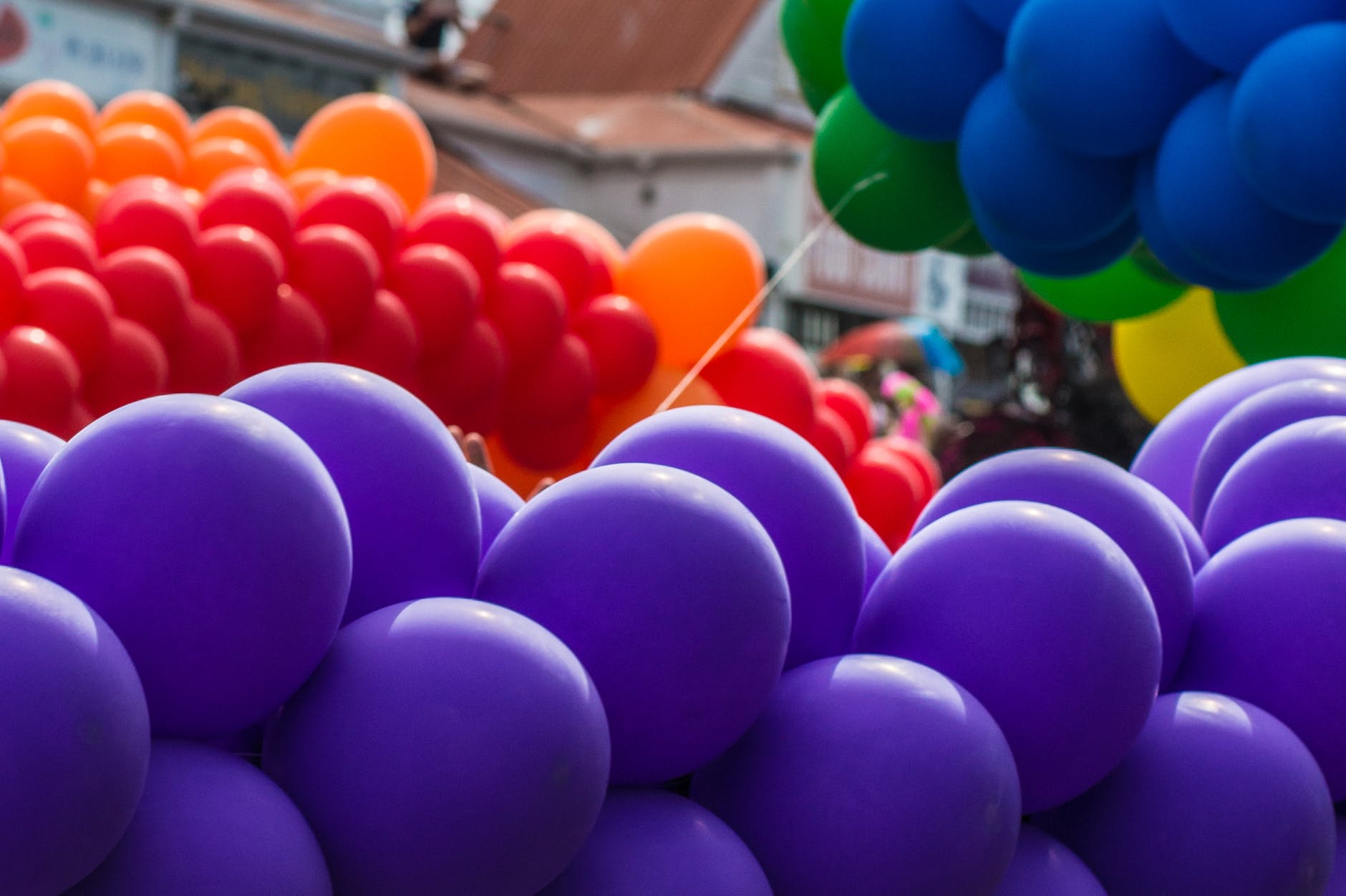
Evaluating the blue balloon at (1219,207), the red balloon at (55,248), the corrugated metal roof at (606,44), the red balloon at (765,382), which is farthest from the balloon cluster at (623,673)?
the corrugated metal roof at (606,44)

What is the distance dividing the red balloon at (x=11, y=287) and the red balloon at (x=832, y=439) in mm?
2572

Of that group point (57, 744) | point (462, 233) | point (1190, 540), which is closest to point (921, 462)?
point (462, 233)

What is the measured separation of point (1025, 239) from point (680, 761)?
193cm

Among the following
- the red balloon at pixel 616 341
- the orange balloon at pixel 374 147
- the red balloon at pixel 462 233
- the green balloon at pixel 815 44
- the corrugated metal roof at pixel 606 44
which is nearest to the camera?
the green balloon at pixel 815 44

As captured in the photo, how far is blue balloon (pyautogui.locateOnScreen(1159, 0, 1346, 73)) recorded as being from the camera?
2.72 m

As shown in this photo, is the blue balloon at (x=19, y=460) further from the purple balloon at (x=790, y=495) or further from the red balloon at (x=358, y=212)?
the red balloon at (x=358, y=212)

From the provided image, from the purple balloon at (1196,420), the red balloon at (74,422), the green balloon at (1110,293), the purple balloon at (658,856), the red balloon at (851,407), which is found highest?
the purple balloon at (658,856)

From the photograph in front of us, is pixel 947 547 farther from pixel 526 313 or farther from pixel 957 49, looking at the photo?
pixel 526 313

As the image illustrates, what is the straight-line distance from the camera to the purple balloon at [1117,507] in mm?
1957

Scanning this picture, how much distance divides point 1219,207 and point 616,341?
121 inches

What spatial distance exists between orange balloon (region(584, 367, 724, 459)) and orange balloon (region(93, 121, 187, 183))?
1601mm

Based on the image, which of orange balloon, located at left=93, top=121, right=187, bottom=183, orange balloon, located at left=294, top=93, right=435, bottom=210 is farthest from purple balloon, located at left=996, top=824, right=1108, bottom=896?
orange balloon, located at left=294, top=93, right=435, bottom=210

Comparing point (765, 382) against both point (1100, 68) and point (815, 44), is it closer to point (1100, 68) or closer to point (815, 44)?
point (815, 44)

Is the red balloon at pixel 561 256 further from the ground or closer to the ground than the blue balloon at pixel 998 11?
closer to the ground
